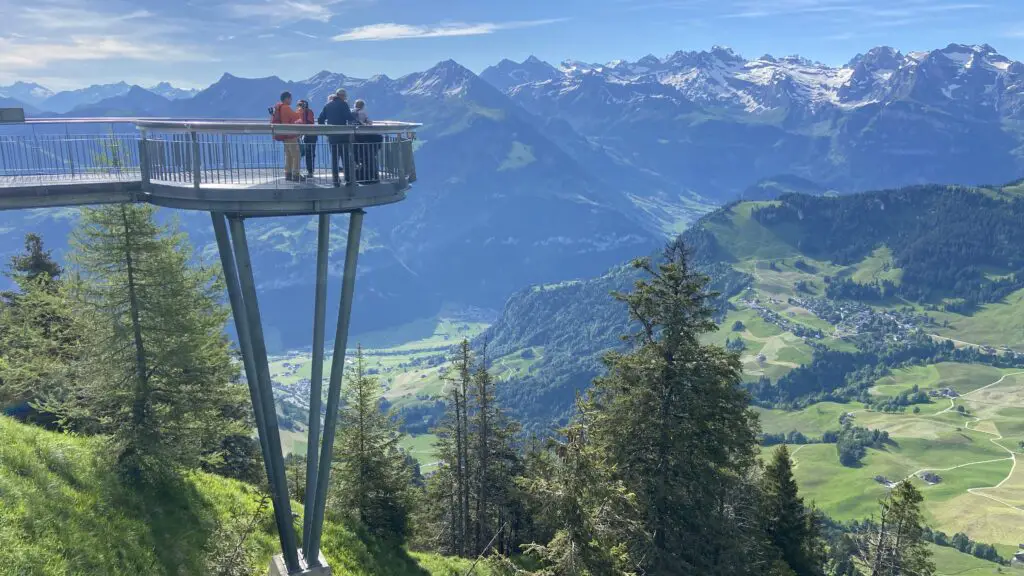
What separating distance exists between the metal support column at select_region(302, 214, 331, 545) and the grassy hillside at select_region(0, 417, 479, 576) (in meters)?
1.89

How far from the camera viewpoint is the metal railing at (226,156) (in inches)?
591

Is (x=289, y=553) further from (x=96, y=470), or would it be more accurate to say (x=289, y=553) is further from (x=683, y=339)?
(x=683, y=339)

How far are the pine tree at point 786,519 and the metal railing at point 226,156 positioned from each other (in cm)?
3376

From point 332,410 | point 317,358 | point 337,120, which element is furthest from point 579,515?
point 337,120

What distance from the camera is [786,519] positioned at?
136ft

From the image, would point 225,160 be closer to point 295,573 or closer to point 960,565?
point 295,573

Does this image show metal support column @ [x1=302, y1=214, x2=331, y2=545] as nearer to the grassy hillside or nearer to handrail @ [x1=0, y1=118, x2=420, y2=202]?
handrail @ [x1=0, y1=118, x2=420, y2=202]

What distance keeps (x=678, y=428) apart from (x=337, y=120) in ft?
60.7

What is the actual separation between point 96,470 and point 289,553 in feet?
26.5

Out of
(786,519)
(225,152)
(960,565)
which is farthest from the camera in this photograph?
(960,565)

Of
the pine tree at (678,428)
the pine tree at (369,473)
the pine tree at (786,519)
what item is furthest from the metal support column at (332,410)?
the pine tree at (786,519)

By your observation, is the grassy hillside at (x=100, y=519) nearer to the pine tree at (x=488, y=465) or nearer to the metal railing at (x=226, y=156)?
the metal railing at (x=226, y=156)

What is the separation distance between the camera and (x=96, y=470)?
20.7 meters

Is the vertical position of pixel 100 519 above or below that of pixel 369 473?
above
